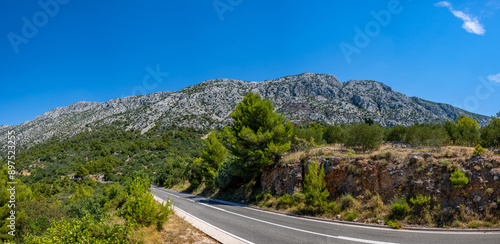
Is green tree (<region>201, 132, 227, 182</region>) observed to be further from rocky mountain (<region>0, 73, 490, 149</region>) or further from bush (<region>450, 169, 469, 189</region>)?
rocky mountain (<region>0, 73, 490, 149</region>)

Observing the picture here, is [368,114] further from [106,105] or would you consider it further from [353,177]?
[106,105]

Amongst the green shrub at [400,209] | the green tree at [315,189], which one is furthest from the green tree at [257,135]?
the green shrub at [400,209]

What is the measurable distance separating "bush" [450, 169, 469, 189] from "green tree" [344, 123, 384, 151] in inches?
340

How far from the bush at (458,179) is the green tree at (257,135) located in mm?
9736

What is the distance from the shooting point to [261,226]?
9055mm

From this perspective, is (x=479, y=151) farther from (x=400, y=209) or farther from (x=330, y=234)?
(x=330, y=234)

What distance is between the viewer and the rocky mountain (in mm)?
90562

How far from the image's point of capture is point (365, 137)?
17.2 meters

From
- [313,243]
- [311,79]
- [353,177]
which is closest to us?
[313,243]

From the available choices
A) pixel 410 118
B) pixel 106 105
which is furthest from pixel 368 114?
pixel 106 105

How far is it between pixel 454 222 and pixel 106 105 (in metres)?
188

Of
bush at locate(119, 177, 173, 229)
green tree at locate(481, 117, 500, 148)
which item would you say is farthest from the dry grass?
green tree at locate(481, 117, 500, 148)

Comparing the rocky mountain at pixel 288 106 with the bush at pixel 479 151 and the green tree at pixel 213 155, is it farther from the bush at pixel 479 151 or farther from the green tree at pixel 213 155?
the bush at pixel 479 151

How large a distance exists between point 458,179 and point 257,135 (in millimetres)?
11948
